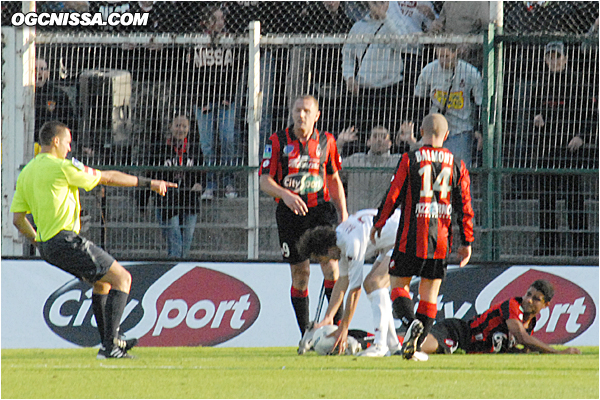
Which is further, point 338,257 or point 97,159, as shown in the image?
point 97,159

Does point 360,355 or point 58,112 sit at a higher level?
point 58,112

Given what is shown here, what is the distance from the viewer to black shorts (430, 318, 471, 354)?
7148mm

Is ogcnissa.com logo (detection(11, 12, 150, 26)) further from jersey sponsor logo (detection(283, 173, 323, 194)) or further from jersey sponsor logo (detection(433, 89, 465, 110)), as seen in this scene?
jersey sponsor logo (detection(433, 89, 465, 110))

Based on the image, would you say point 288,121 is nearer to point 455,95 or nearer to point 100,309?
point 455,95

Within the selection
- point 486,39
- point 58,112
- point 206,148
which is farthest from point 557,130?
point 58,112

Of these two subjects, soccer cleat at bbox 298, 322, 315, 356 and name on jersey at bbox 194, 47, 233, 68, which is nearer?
soccer cleat at bbox 298, 322, 315, 356

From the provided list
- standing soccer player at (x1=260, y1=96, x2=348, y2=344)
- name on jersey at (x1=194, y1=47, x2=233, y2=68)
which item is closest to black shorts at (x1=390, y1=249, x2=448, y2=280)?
standing soccer player at (x1=260, y1=96, x2=348, y2=344)

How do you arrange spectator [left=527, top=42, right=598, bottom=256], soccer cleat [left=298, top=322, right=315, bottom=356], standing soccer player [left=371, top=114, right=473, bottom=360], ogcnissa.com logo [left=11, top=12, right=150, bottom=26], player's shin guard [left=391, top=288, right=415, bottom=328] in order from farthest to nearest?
ogcnissa.com logo [left=11, top=12, right=150, bottom=26], spectator [left=527, top=42, right=598, bottom=256], soccer cleat [left=298, top=322, right=315, bottom=356], player's shin guard [left=391, top=288, right=415, bottom=328], standing soccer player [left=371, top=114, right=473, bottom=360]

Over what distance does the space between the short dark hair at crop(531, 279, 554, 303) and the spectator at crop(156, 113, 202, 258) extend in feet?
10.8

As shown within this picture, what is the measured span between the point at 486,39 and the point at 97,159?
13.2 ft

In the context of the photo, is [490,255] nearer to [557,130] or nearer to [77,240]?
[557,130]

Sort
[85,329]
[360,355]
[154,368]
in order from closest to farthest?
[154,368] < [360,355] < [85,329]

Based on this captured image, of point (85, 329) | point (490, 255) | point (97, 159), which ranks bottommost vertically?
point (85, 329)

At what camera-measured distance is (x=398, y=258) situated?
6270mm
